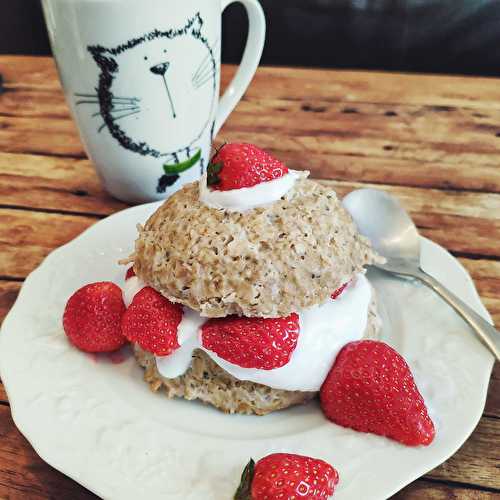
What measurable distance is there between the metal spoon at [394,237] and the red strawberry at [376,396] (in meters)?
0.24

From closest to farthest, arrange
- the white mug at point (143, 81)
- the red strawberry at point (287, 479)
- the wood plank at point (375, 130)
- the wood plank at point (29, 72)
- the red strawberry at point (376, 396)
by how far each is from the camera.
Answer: the red strawberry at point (287, 479) < the red strawberry at point (376, 396) < the white mug at point (143, 81) < the wood plank at point (375, 130) < the wood plank at point (29, 72)

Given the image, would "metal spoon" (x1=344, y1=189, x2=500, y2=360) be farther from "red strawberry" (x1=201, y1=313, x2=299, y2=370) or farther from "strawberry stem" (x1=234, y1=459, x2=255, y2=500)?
"strawberry stem" (x1=234, y1=459, x2=255, y2=500)

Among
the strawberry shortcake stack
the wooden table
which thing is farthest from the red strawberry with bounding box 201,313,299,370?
the wooden table

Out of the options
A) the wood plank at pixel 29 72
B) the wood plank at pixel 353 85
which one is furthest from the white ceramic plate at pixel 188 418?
the wood plank at pixel 29 72

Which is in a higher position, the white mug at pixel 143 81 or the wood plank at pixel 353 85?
the white mug at pixel 143 81

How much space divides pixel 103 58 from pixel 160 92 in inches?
6.4

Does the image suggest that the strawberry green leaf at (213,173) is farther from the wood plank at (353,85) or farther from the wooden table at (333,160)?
the wood plank at (353,85)

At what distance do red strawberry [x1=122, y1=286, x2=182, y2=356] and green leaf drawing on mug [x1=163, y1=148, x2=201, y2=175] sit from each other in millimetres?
651

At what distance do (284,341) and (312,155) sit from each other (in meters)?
1.14

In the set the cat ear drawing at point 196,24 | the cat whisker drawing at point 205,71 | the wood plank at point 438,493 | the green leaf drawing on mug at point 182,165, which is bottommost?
the wood plank at point 438,493

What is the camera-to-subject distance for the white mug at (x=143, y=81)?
4.74ft

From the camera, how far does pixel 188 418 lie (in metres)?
1.16

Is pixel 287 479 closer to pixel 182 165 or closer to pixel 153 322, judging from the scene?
pixel 153 322

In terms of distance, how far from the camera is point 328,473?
3.11ft
